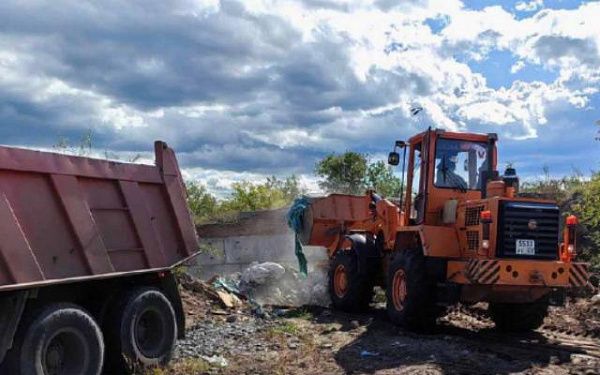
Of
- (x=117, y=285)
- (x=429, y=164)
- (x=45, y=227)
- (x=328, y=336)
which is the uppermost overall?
(x=429, y=164)

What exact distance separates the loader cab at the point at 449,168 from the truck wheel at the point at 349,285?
6.25 ft

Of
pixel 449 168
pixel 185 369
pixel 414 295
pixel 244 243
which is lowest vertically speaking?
pixel 185 369

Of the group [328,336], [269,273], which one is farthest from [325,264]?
[328,336]

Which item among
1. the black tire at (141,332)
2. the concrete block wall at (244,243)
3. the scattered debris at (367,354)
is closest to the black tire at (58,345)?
the black tire at (141,332)

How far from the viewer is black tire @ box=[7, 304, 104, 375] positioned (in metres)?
6.30

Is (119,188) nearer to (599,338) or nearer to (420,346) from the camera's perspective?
(420,346)

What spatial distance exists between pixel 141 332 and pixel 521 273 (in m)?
5.11

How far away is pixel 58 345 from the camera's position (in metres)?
6.80

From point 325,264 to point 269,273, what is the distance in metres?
1.25

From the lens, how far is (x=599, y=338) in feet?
33.9

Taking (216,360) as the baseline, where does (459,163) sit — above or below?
above

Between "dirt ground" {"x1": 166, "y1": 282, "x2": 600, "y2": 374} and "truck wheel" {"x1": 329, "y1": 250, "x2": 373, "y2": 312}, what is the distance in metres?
0.42

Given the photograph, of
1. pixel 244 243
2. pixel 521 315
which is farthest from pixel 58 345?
pixel 244 243

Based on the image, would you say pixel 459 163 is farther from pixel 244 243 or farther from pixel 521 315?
pixel 244 243
